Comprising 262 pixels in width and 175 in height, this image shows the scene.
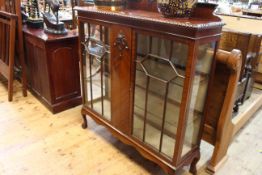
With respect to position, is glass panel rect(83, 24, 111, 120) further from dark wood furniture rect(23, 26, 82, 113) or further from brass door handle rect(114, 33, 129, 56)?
dark wood furniture rect(23, 26, 82, 113)

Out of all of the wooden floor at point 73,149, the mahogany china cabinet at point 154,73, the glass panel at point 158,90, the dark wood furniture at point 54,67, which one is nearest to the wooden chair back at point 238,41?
the wooden floor at point 73,149

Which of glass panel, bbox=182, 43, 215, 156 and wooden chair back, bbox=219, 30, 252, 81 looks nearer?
glass panel, bbox=182, 43, 215, 156

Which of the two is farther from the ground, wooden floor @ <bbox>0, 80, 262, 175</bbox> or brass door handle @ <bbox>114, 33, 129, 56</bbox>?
brass door handle @ <bbox>114, 33, 129, 56</bbox>

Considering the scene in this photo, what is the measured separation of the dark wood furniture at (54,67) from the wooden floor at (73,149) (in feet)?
0.52

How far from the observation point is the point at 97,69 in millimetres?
→ 1791

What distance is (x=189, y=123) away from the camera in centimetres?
143

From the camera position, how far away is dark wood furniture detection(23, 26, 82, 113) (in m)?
2.17

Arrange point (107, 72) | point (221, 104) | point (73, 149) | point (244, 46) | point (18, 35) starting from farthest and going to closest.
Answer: point (18, 35)
point (244, 46)
point (73, 149)
point (107, 72)
point (221, 104)

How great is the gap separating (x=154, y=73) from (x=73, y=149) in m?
1.00

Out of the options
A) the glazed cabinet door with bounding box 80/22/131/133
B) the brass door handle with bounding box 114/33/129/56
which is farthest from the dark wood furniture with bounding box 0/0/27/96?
the brass door handle with bounding box 114/33/129/56

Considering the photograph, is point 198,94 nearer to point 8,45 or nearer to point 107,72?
point 107,72

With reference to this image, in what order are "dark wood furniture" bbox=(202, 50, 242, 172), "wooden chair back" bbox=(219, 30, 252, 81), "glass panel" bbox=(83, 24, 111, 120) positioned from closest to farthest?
1. "dark wood furniture" bbox=(202, 50, 242, 172)
2. "glass panel" bbox=(83, 24, 111, 120)
3. "wooden chair back" bbox=(219, 30, 252, 81)

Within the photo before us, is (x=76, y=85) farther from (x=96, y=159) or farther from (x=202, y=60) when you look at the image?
(x=202, y=60)

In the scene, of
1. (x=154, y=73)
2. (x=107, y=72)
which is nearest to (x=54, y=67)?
(x=107, y=72)
